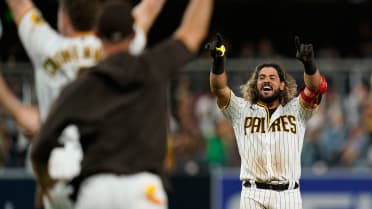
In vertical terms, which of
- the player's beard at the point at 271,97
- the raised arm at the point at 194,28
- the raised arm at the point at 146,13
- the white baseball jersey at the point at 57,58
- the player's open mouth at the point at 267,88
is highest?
Answer: the raised arm at the point at 146,13

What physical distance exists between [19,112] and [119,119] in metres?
0.99

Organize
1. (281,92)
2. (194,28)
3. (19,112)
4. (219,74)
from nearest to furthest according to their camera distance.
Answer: (194,28) < (19,112) < (219,74) < (281,92)

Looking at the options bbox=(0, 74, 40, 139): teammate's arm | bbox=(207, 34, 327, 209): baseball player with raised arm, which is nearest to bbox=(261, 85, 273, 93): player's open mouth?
bbox=(207, 34, 327, 209): baseball player with raised arm

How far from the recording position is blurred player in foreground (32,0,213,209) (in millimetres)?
5910

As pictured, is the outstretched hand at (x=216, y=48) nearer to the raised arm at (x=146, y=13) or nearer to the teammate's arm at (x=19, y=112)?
the raised arm at (x=146, y=13)

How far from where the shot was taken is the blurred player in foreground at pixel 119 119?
5.91 metres

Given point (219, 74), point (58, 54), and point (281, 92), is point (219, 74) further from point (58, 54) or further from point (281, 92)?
point (58, 54)

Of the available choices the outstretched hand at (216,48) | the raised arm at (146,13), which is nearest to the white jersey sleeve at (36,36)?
the raised arm at (146,13)

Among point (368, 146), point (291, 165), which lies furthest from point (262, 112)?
point (368, 146)

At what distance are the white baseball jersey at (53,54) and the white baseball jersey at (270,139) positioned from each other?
3288mm

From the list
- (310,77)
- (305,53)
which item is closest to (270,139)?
(310,77)

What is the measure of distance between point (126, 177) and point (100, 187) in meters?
Answer: 0.15

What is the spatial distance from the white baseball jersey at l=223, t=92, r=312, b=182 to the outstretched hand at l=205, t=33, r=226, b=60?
0.70 m

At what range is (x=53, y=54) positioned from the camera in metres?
6.81
